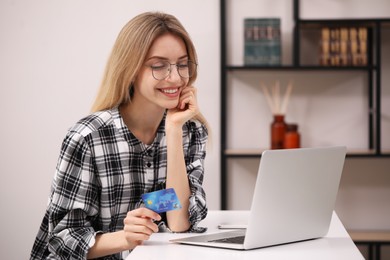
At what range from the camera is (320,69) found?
12.1ft

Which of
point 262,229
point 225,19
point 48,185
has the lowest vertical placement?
point 48,185

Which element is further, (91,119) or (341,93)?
(341,93)

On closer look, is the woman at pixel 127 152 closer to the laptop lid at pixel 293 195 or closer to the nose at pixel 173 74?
the nose at pixel 173 74

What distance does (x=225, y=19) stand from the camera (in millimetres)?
3889

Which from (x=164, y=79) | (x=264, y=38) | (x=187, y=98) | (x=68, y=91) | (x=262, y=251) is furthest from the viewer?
(x=68, y=91)

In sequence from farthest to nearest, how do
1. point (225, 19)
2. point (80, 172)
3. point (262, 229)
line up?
point (225, 19) < point (80, 172) < point (262, 229)

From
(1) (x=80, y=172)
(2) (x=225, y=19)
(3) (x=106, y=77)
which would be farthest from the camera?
(2) (x=225, y=19)

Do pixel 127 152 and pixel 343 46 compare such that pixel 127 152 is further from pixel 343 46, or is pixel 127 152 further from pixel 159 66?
pixel 343 46

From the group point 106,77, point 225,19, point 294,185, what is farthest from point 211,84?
point 294,185

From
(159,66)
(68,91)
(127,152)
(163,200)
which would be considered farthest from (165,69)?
(68,91)

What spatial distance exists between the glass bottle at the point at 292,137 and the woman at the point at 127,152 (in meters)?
1.60

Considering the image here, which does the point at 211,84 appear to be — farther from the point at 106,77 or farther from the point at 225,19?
the point at 106,77

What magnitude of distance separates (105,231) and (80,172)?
21 cm

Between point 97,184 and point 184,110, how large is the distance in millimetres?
396
